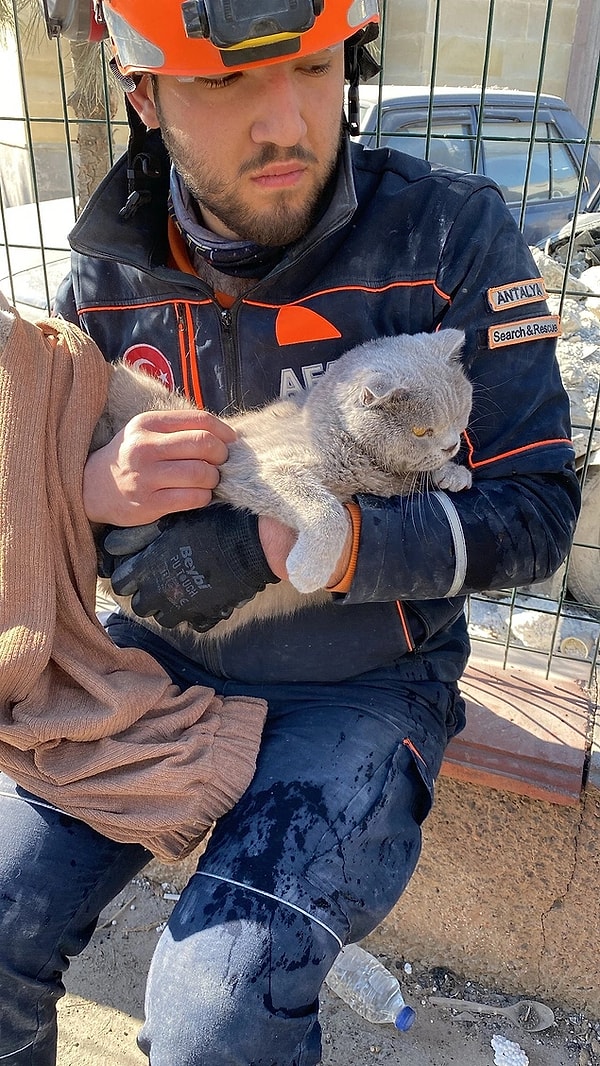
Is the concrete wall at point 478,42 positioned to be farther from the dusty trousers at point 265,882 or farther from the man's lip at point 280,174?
the dusty trousers at point 265,882

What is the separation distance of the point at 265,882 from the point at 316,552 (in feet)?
2.48

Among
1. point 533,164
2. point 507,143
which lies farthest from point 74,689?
point 507,143

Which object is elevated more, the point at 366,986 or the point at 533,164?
the point at 533,164

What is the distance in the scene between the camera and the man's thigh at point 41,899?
1.94 metres

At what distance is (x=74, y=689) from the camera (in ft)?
6.68

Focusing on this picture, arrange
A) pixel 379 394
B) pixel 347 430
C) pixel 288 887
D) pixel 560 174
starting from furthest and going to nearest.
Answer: pixel 560 174 → pixel 347 430 → pixel 379 394 → pixel 288 887

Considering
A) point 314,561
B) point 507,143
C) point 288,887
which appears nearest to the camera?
point 288,887

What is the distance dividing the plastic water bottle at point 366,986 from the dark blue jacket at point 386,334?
133cm

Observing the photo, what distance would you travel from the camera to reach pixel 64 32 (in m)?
2.46

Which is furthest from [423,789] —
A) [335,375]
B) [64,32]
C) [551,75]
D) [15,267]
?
[551,75]

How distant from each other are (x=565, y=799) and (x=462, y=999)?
2.75 feet

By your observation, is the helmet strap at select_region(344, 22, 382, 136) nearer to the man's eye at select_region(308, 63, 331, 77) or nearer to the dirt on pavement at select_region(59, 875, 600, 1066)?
the man's eye at select_region(308, 63, 331, 77)

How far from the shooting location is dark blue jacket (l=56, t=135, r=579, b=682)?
80.0 inches

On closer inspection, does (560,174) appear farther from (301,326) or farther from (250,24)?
(250,24)
